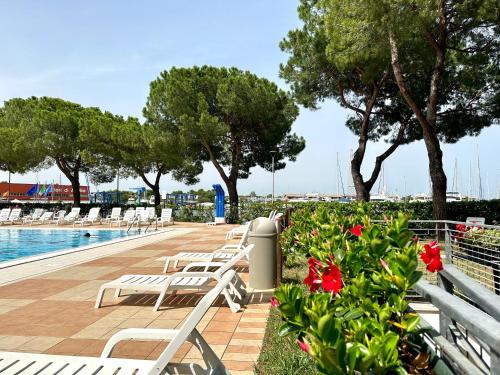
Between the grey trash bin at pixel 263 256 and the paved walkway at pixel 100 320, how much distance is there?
0.76 feet

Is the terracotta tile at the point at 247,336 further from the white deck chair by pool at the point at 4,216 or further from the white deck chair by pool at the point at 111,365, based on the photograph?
the white deck chair by pool at the point at 4,216

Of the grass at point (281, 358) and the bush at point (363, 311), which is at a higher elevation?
the bush at point (363, 311)

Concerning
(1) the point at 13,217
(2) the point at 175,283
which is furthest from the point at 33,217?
(2) the point at 175,283

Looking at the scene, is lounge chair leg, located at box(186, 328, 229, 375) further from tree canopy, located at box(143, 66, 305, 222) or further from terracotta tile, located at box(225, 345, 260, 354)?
tree canopy, located at box(143, 66, 305, 222)

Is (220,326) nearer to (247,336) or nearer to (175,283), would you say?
(247,336)

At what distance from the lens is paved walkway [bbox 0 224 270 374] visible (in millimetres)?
3676

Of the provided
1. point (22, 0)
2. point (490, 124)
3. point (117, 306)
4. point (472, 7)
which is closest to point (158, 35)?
point (22, 0)

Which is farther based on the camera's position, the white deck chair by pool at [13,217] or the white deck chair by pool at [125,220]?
the white deck chair by pool at [13,217]

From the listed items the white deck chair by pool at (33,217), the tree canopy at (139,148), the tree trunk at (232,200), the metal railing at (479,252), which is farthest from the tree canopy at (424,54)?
the white deck chair by pool at (33,217)

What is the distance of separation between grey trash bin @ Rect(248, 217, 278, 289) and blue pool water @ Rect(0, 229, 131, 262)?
9680 mm

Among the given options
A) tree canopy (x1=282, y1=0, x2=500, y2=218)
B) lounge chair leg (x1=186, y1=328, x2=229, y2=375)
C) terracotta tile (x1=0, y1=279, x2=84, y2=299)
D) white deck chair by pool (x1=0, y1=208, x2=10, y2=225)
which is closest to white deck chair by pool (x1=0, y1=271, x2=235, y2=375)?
lounge chair leg (x1=186, y1=328, x2=229, y2=375)

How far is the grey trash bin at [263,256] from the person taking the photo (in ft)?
19.1

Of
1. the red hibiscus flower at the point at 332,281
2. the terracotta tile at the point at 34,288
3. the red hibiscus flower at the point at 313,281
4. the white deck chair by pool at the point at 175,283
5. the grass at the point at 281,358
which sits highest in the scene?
the red hibiscus flower at the point at 332,281

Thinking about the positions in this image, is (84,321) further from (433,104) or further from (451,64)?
(451,64)
